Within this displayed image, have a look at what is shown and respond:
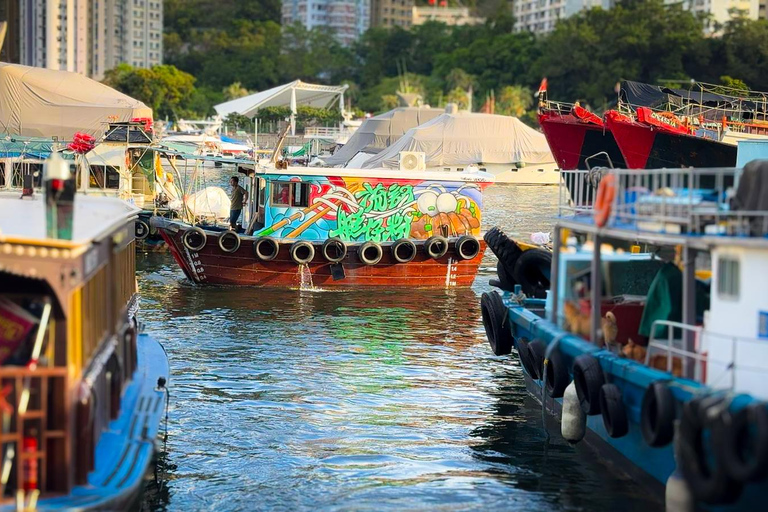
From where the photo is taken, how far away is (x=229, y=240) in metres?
24.7

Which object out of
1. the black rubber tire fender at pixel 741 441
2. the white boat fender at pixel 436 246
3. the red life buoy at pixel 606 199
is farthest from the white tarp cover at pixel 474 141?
the black rubber tire fender at pixel 741 441

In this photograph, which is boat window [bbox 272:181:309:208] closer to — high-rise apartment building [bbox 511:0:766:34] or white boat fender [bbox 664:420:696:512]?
white boat fender [bbox 664:420:696:512]

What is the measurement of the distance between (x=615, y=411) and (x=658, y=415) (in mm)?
1113

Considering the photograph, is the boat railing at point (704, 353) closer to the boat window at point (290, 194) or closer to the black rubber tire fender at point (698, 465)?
the black rubber tire fender at point (698, 465)

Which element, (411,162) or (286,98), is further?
(286,98)

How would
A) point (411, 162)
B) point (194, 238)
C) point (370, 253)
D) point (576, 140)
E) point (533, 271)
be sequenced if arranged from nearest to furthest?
1. point (533, 271)
2. point (194, 238)
3. point (370, 253)
4. point (411, 162)
5. point (576, 140)

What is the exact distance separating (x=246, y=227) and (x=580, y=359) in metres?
14.1

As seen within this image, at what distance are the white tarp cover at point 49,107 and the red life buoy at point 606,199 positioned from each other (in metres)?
33.7

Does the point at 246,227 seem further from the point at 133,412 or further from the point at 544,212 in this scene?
the point at 544,212

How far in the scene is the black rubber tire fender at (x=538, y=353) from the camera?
14859 millimetres

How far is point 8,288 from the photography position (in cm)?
968

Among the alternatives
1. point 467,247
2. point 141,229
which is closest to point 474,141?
point 141,229

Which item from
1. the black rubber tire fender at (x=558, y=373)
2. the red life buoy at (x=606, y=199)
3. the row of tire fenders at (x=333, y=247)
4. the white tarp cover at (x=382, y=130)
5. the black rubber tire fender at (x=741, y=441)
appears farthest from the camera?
the white tarp cover at (x=382, y=130)

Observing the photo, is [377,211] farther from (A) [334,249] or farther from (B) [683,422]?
(B) [683,422]
